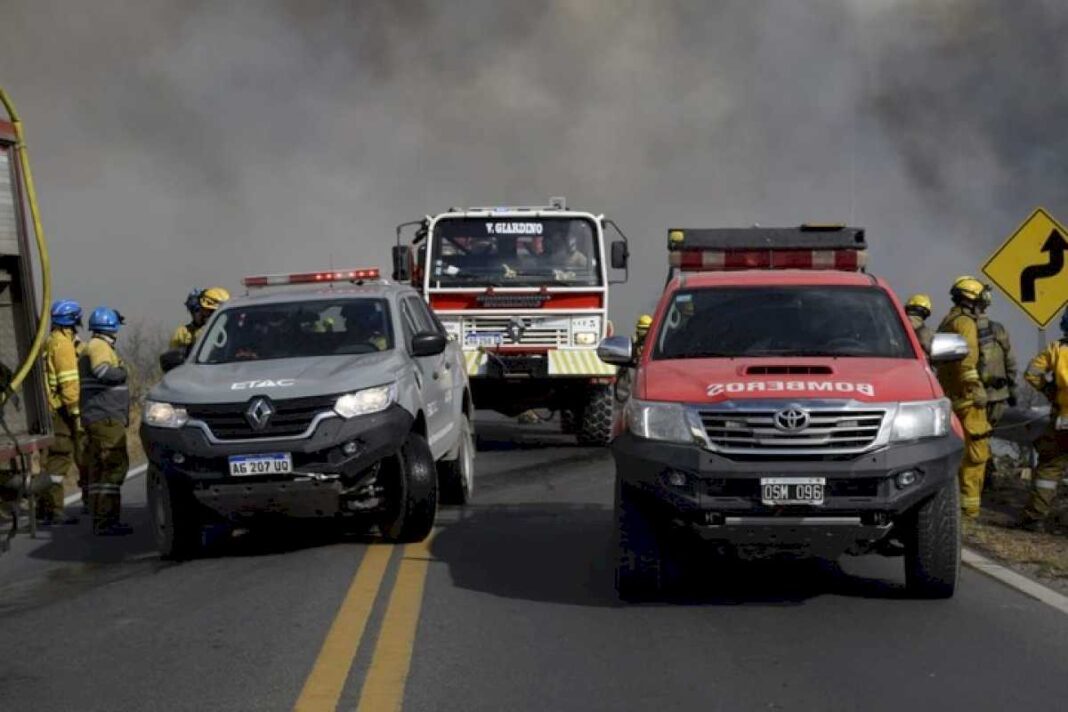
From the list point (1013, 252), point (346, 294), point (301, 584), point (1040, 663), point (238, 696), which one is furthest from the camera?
point (1013, 252)

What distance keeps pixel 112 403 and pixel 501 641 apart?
544 cm

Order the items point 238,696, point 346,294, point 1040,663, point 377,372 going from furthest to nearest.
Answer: point 346,294 < point 377,372 < point 1040,663 < point 238,696

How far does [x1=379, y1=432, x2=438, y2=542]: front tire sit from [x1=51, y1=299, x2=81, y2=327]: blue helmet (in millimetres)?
3361

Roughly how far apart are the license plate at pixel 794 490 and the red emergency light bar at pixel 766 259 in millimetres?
8343

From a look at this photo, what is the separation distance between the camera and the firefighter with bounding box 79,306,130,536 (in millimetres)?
11406

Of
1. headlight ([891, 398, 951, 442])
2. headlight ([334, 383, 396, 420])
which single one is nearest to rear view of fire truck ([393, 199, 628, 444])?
headlight ([334, 383, 396, 420])

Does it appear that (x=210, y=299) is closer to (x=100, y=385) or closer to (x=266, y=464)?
(x=100, y=385)

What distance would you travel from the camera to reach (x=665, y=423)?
7.84m

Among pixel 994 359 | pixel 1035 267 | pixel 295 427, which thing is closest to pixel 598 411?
pixel 1035 267

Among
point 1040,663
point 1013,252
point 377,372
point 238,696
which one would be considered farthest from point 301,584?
point 1013,252

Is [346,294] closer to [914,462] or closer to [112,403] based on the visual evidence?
[112,403]

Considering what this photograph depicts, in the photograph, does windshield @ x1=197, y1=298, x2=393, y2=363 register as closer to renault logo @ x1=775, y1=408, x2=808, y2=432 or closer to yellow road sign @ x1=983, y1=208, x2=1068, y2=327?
renault logo @ x1=775, y1=408, x2=808, y2=432

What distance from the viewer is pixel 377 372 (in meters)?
10.0

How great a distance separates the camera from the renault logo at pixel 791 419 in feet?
25.0
